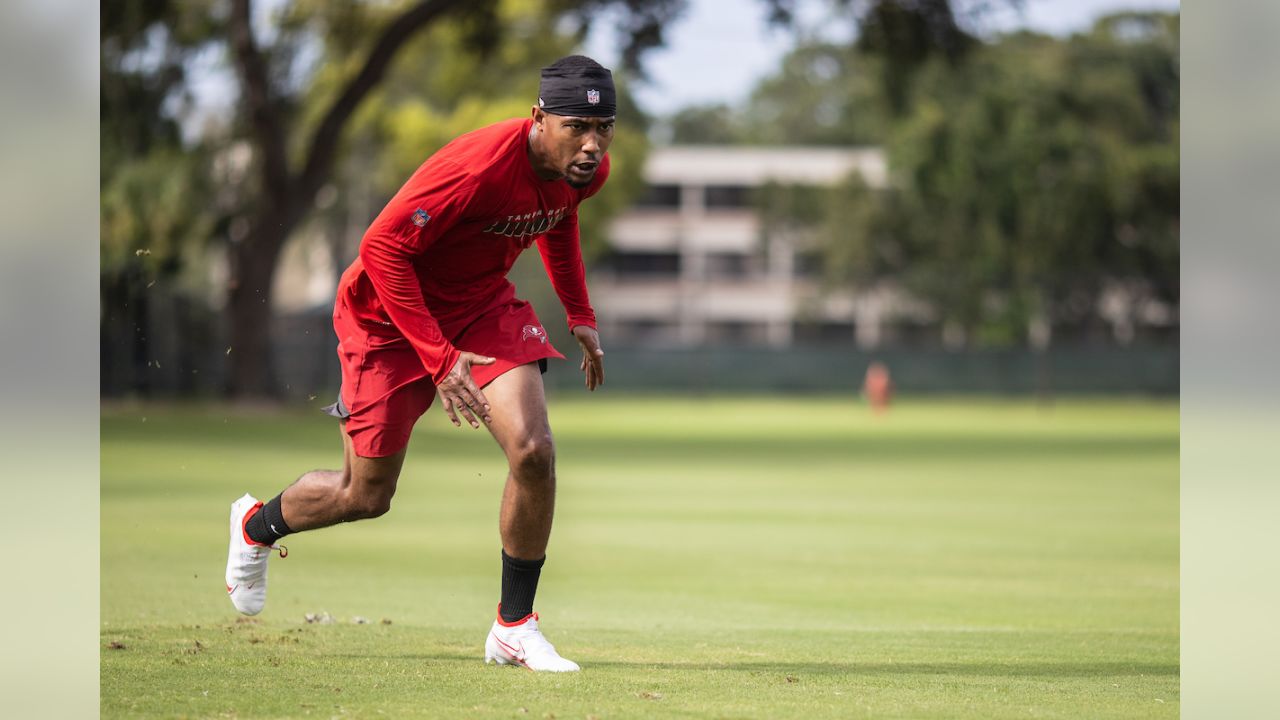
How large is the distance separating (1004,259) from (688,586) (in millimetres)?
52251

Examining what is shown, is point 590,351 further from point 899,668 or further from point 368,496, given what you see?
point 899,668

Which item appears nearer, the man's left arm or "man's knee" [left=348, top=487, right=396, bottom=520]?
"man's knee" [left=348, top=487, right=396, bottom=520]

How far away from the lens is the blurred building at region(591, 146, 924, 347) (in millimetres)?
89562

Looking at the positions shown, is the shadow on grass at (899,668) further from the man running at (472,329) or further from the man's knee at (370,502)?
the man's knee at (370,502)

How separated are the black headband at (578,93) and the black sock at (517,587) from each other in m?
1.74

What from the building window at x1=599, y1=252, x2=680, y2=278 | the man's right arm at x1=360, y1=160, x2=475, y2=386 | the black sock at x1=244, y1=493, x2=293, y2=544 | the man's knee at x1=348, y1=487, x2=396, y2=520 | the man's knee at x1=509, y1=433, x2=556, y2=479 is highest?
the building window at x1=599, y1=252, x2=680, y2=278

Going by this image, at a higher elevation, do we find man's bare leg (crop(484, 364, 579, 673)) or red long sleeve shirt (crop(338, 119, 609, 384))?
red long sleeve shirt (crop(338, 119, 609, 384))

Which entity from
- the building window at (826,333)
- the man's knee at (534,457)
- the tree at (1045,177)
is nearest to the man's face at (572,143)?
the man's knee at (534,457)

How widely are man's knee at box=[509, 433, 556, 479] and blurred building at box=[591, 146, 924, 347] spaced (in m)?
82.0

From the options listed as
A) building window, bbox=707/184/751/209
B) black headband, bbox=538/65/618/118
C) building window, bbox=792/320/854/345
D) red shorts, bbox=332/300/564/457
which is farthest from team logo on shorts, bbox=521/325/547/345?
building window, bbox=792/320/854/345

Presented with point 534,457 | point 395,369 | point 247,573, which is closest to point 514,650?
point 534,457

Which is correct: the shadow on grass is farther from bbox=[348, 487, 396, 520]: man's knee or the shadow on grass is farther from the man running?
bbox=[348, 487, 396, 520]: man's knee

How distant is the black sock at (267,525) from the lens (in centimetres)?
697
